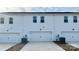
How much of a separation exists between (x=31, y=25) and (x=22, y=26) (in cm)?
Answer: 129

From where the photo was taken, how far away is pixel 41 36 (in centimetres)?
2811

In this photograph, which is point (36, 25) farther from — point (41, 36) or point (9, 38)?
point (9, 38)

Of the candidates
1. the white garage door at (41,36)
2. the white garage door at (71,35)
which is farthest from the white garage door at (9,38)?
the white garage door at (71,35)

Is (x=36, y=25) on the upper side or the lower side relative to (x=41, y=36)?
upper

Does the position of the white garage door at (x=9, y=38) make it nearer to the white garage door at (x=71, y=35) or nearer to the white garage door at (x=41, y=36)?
the white garage door at (x=41, y=36)

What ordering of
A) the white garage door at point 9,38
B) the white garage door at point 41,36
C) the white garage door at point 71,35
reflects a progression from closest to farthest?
the white garage door at point 9,38 → the white garage door at point 41,36 → the white garage door at point 71,35

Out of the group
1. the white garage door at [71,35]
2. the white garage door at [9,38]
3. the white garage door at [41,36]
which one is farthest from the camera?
the white garage door at [71,35]

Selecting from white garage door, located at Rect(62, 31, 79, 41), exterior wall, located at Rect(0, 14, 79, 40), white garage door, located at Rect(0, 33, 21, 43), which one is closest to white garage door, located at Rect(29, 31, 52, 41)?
exterior wall, located at Rect(0, 14, 79, 40)

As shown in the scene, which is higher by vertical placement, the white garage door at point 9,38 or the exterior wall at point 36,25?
the exterior wall at point 36,25

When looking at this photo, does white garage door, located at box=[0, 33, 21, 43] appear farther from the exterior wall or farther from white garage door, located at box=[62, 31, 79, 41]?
white garage door, located at box=[62, 31, 79, 41]

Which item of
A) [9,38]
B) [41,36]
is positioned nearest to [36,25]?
[41,36]

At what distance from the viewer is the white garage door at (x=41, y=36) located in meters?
28.0
